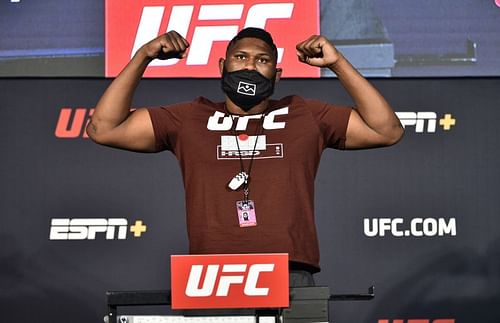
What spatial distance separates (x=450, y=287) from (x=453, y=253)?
0.54 ft

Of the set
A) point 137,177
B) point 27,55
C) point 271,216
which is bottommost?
point 271,216

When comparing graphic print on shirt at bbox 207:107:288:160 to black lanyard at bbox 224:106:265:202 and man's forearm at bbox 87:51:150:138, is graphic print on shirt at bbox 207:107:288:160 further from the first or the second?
man's forearm at bbox 87:51:150:138

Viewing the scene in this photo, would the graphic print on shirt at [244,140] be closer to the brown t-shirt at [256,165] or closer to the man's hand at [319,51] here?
the brown t-shirt at [256,165]

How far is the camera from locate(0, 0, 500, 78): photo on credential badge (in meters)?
5.38

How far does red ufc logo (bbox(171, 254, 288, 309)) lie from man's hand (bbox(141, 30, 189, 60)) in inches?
35.9

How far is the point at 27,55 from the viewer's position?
5426 millimetres

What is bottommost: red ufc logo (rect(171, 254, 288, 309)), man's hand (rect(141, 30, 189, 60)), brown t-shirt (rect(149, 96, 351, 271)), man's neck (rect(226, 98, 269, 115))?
red ufc logo (rect(171, 254, 288, 309))

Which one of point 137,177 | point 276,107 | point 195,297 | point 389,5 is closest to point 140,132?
point 276,107

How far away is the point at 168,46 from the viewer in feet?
11.5

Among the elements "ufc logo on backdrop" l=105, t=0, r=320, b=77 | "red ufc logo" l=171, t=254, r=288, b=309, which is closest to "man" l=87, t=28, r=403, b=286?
"red ufc logo" l=171, t=254, r=288, b=309

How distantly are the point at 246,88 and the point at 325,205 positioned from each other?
6.25 feet

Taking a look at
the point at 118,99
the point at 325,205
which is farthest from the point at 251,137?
the point at 325,205

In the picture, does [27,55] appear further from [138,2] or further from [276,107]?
[276,107]

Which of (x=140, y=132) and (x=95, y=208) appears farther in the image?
(x=95, y=208)
